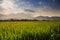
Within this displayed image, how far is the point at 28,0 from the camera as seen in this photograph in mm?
2035

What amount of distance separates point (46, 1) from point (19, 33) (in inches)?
23.1

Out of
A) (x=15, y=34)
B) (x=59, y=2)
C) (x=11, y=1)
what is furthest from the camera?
(x=59, y=2)

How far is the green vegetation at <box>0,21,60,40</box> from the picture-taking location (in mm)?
1831

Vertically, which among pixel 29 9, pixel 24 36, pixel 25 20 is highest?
pixel 29 9

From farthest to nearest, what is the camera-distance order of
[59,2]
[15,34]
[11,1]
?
[59,2] → [11,1] → [15,34]

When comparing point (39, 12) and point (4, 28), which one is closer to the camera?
→ point (4, 28)

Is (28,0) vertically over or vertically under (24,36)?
over

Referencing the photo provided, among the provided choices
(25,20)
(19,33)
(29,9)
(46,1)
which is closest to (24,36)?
(19,33)

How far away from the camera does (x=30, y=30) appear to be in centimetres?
194

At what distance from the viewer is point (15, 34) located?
1856 millimetres

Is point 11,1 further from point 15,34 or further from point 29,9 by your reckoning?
point 15,34

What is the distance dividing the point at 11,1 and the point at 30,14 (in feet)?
0.99

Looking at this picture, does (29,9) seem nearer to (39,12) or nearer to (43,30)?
(39,12)

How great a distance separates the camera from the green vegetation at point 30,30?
6.01 feet
